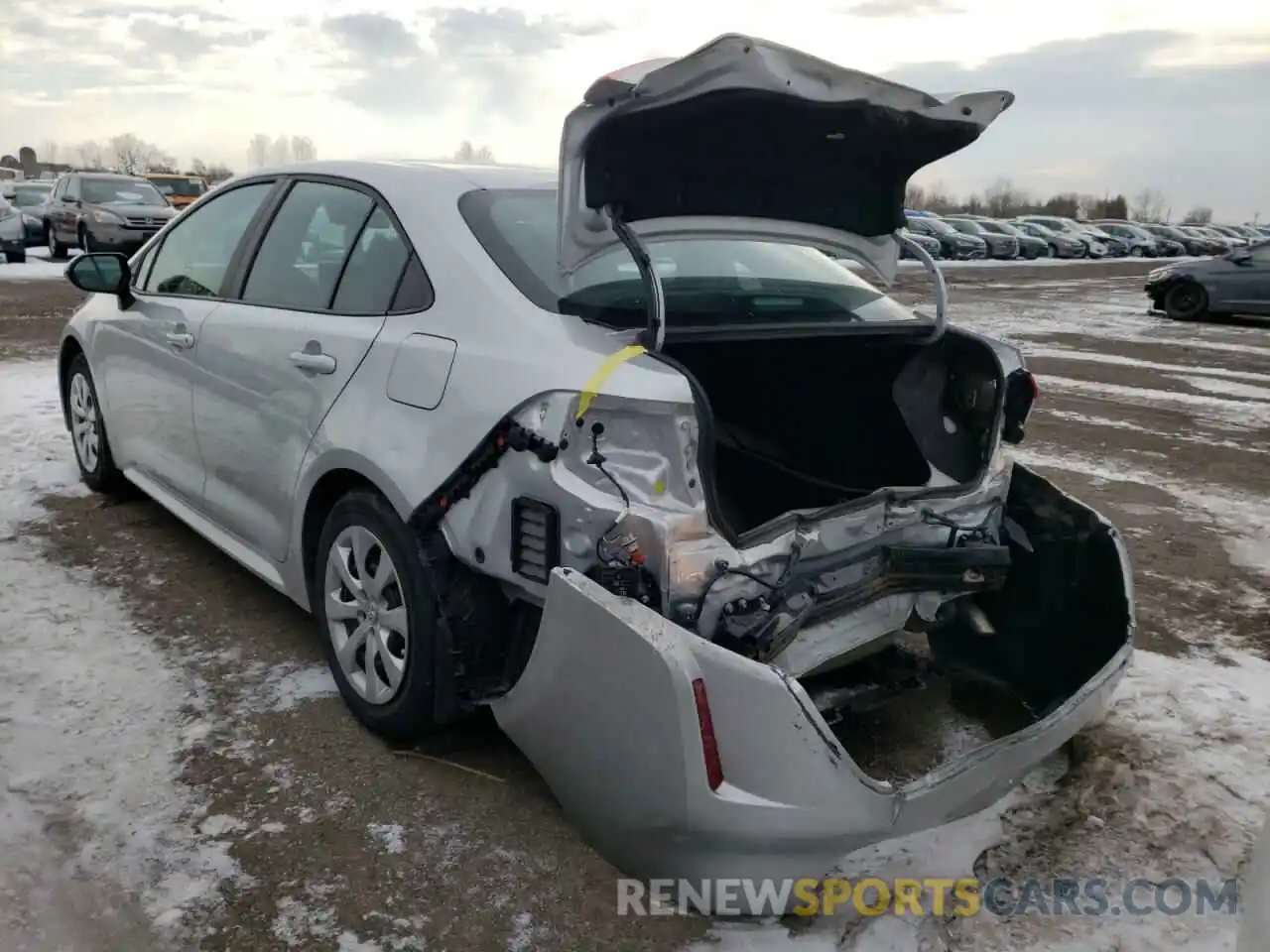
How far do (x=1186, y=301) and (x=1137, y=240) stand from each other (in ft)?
101

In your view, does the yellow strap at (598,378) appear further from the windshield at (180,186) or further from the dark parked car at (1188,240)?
the dark parked car at (1188,240)

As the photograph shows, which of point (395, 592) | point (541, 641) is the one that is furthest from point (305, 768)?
point (541, 641)

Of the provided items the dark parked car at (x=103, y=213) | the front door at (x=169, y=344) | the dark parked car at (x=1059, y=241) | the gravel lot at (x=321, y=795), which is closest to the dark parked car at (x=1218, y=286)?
the gravel lot at (x=321, y=795)

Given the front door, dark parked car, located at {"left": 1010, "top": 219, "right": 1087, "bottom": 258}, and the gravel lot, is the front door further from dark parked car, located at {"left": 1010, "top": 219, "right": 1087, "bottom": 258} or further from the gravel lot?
dark parked car, located at {"left": 1010, "top": 219, "right": 1087, "bottom": 258}

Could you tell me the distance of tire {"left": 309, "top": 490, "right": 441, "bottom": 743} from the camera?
113 inches

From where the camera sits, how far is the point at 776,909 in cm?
238

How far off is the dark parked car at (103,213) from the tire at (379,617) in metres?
17.9

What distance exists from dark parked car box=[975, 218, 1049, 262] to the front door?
36257 mm

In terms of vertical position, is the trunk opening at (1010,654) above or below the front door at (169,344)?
below

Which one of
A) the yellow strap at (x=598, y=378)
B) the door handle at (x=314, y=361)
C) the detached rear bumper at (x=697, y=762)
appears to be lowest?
the detached rear bumper at (x=697, y=762)

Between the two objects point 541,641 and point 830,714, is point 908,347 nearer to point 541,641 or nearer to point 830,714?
point 830,714

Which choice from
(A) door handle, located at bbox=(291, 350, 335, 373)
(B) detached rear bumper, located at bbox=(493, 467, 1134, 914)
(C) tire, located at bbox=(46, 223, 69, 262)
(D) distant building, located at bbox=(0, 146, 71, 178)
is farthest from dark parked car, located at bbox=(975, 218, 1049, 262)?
(D) distant building, located at bbox=(0, 146, 71, 178)

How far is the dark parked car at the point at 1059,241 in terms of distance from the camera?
39.7 meters

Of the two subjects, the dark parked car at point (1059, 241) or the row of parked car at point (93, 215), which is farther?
the dark parked car at point (1059, 241)
